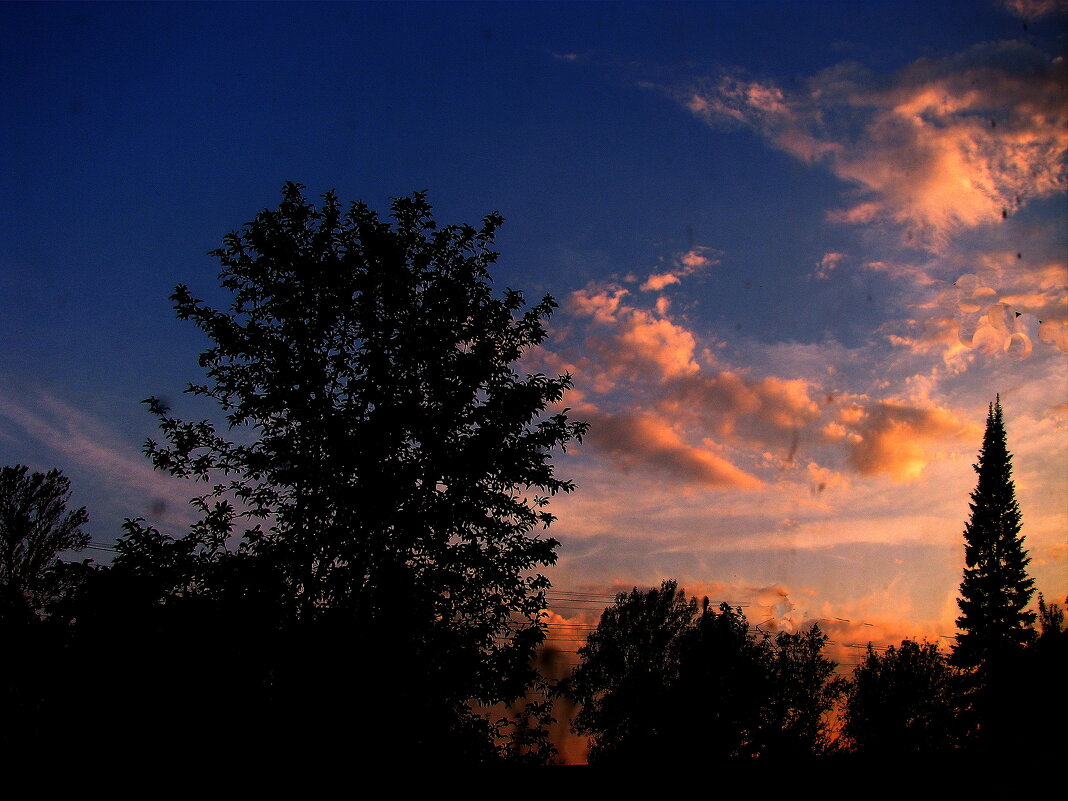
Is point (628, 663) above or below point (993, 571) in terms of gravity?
below

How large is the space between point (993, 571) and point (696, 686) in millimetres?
42145

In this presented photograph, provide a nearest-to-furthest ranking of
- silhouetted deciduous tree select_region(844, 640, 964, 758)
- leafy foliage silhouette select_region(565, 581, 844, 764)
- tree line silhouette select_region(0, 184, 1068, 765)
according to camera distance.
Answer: tree line silhouette select_region(0, 184, 1068, 765), leafy foliage silhouette select_region(565, 581, 844, 764), silhouetted deciduous tree select_region(844, 640, 964, 758)

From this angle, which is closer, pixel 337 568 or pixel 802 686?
pixel 337 568

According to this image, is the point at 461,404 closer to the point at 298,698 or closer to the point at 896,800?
the point at 298,698

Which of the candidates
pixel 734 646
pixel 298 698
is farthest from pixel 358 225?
pixel 734 646

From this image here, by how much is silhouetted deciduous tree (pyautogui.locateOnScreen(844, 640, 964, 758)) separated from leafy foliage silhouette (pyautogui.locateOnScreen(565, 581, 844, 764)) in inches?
127

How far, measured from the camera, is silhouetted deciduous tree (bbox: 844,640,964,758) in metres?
58.5

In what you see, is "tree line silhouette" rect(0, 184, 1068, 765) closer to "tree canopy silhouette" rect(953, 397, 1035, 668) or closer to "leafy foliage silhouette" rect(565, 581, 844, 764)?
"leafy foliage silhouette" rect(565, 581, 844, 764)

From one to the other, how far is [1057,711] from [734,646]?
37.4 metres

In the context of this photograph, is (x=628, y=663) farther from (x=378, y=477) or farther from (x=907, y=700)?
(x=378, y=477)

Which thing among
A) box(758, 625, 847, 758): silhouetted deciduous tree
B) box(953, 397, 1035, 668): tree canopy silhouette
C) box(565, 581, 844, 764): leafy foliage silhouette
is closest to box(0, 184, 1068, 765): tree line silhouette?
box(565, 581, 844, 764): leafy foliage silhouette

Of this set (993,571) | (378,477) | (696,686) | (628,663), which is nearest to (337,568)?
(378,477)

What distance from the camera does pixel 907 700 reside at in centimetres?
6038

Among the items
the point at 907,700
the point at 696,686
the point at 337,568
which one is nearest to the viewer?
the point at 337,568
